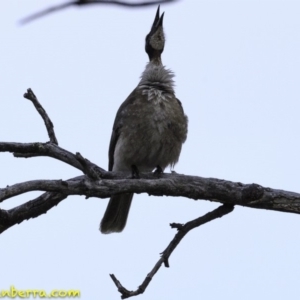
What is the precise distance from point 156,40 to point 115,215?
7.06ft

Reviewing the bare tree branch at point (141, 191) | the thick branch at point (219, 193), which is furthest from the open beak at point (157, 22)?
the thick branch at point (219, 193)

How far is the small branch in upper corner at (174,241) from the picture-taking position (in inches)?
150

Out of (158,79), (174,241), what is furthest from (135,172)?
(158,79)

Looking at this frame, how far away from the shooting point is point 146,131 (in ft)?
18.9

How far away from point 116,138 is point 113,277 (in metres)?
2.47

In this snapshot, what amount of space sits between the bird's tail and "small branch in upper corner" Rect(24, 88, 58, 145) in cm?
223

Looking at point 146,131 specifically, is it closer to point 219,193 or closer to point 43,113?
point 219,193

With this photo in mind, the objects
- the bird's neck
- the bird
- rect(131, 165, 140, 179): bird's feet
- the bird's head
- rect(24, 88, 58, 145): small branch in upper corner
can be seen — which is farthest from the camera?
the bird's head

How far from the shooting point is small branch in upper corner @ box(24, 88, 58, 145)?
4.11m

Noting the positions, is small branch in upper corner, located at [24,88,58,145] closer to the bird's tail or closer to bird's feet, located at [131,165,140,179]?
bird's feet, located at [131,165,140,179]

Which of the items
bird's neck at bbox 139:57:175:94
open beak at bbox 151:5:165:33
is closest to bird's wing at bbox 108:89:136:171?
bird's neck at bbox 139:57:175:94

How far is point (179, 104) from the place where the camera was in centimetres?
614

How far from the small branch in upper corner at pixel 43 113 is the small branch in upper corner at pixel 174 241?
1036 mm

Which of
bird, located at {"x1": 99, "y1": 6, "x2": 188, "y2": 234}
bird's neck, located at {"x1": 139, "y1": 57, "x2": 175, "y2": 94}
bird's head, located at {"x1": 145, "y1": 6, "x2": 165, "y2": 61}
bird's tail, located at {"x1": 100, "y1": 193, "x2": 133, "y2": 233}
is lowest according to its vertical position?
bird's tail, located at {"x1": 100, "y1": 193, "x2": 133, "y2": 233}
